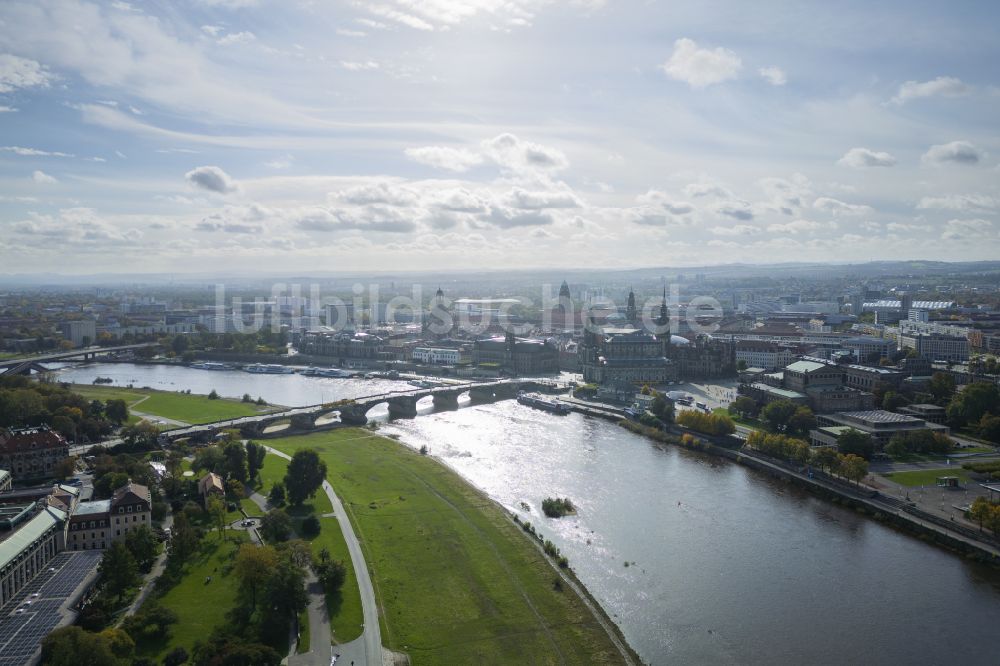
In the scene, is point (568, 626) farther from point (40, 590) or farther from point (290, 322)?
point (290, 322)

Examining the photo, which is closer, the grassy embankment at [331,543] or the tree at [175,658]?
the tree at [175,658]

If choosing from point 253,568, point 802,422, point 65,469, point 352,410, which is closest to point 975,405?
point 802,422

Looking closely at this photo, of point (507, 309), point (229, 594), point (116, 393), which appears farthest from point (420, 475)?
point (507, 309)

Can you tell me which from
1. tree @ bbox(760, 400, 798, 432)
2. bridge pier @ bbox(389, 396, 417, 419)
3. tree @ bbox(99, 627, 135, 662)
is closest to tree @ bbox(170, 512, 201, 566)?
tree @ bbox(99, 627, 135, 662)

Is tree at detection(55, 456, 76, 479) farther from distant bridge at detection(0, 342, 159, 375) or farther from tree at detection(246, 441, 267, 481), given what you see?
distant bridge at detection(0, 342, 159, 375)

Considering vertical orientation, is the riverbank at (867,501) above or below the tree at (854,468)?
below

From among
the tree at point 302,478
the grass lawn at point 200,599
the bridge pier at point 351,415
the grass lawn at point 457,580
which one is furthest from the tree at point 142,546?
the bridge pier at point 351,415

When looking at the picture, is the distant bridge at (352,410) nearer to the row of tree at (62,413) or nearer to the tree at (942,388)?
the row of tree at (62,413)
